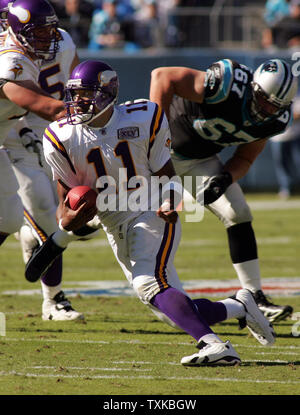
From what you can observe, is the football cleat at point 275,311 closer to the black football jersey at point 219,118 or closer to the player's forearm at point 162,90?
the black football jersey at point 219,118

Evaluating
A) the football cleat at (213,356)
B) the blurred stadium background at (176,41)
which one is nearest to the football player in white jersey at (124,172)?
the football cleat at (213,356)

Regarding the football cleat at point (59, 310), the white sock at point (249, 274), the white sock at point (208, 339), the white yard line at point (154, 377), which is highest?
the white sock at point (208, 339)

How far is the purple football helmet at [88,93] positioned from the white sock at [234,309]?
1.20m

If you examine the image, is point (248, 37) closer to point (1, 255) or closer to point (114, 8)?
point (114, 8)


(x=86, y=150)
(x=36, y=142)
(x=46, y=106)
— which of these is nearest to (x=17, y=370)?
(x=86, y=150)

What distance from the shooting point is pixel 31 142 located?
5.54 metres

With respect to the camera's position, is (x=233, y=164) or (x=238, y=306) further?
(x=233, y=164)

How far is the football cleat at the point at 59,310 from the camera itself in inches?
212

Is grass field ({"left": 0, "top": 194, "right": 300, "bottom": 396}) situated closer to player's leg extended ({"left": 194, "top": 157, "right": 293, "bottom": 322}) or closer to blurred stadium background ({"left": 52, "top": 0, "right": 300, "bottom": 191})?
player's leg extended ({"left": 194, "top": 157, "right": 293, "bottom": 322})

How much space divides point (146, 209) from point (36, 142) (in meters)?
1.47

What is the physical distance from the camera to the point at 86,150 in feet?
14.0

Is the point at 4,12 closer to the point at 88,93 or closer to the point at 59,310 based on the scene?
the point at 88,93

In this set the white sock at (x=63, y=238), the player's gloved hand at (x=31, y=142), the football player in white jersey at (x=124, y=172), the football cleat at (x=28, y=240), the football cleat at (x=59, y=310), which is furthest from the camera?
the football cleat at (x=28, y=240)

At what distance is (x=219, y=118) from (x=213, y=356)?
6.11ft
